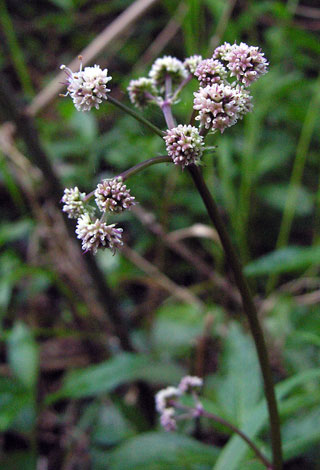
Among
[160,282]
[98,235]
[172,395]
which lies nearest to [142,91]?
[98,235]

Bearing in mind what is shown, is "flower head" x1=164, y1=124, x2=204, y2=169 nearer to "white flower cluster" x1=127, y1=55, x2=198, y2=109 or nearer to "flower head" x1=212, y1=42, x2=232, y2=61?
"flower head" x1=212, y1=42, x2=232, y2=61

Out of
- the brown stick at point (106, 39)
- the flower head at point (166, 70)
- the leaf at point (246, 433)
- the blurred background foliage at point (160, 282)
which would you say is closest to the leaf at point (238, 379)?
the blurred background foliage at point (160, 282)

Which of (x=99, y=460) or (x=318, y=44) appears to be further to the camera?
(x=318, y=44)

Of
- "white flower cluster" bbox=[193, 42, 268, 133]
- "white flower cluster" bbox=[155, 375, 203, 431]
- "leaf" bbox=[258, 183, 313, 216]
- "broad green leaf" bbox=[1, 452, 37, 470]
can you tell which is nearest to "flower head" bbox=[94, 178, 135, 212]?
"white flower cluster" bbox=[193, 42, 268, 133]

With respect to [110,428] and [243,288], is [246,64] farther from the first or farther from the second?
[110,428]

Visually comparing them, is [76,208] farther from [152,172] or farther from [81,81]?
[152,172]

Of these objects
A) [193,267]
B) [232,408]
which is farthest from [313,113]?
[232,408]
